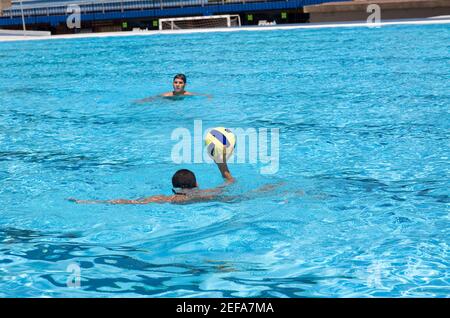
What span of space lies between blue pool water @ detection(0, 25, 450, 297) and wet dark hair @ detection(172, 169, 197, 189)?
0.16 m

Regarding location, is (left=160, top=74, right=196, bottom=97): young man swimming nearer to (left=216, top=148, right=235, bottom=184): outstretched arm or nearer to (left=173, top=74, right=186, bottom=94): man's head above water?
(left=173, top=74, right=186, bottom=94): man's head above water

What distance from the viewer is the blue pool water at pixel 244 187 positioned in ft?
13.1

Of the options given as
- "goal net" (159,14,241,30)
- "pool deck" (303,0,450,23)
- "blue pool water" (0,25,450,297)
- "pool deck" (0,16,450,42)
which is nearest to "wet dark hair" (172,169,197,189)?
"blue pool water" (0,25,450,297)

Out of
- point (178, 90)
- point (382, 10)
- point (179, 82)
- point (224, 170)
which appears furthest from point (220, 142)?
point (382, 10)

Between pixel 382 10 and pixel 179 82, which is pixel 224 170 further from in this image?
pixel 382 10

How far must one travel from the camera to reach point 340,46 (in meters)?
14.6

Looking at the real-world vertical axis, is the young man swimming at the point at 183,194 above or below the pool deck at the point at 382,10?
below

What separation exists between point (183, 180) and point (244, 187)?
0.70m

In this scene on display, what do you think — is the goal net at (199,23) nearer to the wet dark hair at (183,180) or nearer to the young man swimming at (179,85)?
the young man swimming at (179,85)

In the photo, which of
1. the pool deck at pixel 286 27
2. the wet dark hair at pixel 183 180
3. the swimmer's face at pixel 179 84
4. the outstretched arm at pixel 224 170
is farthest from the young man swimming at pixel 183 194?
the pool deck at pixel 286 27

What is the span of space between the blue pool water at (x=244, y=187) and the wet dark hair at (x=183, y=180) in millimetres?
160

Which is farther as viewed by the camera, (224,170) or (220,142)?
(224,170)

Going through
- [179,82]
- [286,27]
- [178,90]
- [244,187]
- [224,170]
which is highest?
[286,27]

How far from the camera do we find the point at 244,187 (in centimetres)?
568
